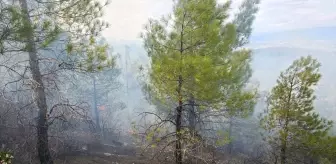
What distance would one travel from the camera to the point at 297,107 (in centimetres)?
1159

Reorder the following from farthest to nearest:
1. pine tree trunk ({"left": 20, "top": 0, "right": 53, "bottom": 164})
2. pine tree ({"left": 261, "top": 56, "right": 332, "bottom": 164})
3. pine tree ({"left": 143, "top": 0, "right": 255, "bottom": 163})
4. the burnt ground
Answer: the burnt ground, pine tree ({"left": 261, "top": 56, "right": 332, "bottom": 164}), pine tree trunk ({"left": 20, "top": 0, "right": 53, "bottom": 164}), pine tree ({"left": 143, "top": 0, "right": 255, "bottom": 163})

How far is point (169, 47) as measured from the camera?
8383mm

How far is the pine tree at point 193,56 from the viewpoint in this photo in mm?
7715

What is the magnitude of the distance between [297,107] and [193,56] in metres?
6.41

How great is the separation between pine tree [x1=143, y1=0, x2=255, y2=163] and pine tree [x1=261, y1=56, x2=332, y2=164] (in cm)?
361

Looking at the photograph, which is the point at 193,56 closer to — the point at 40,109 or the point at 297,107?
the point at 40,109

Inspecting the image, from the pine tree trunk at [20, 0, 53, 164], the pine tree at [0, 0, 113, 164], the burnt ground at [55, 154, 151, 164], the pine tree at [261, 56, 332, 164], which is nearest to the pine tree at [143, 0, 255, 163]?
the pine tree at [0, 0, 113, 164]

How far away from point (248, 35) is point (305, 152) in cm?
742

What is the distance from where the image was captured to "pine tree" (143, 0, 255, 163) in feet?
25.3

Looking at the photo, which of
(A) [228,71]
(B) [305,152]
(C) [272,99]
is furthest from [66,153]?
(B) [305,152]

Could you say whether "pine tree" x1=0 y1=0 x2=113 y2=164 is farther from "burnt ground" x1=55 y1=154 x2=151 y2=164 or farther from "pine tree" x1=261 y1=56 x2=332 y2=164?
"pine tree" x1=261 y1=56 x2=332 y2=164

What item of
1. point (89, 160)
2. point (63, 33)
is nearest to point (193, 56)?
point (63, 33)

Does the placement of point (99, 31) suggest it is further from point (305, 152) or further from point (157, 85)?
point (305, 152)

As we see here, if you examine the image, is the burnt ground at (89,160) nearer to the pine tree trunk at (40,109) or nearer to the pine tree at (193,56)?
the pine tree trunk at (40,109)
